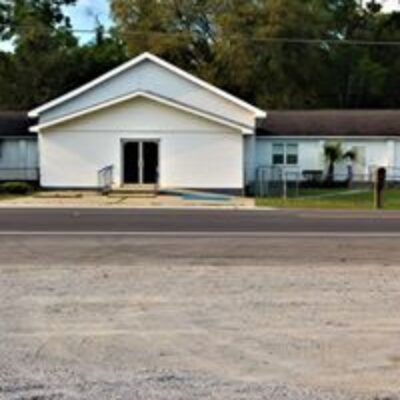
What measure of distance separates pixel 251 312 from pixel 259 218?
52.9 feet

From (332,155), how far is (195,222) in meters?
23.8

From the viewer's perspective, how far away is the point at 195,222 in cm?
2391

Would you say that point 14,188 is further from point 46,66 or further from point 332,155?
point 46,66

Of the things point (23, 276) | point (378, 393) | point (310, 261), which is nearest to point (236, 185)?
point (310, 261)

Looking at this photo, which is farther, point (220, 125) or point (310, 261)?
point (220, 125)

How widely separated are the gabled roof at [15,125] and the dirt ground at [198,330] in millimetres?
32574

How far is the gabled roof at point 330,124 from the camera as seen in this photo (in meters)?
47.8

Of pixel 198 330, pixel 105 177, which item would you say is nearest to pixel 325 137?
pixel 105 177

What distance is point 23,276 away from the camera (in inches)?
496

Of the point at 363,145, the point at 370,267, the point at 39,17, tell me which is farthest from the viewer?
the point at 39,17

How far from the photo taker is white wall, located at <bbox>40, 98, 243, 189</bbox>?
4081 centimetres

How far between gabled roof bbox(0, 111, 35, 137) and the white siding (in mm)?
3160

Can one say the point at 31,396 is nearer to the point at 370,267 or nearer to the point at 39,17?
the point at 370,267

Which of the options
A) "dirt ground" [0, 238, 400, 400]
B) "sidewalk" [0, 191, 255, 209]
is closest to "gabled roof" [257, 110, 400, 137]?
"sidewalk" [0, 191, 255, 209]
